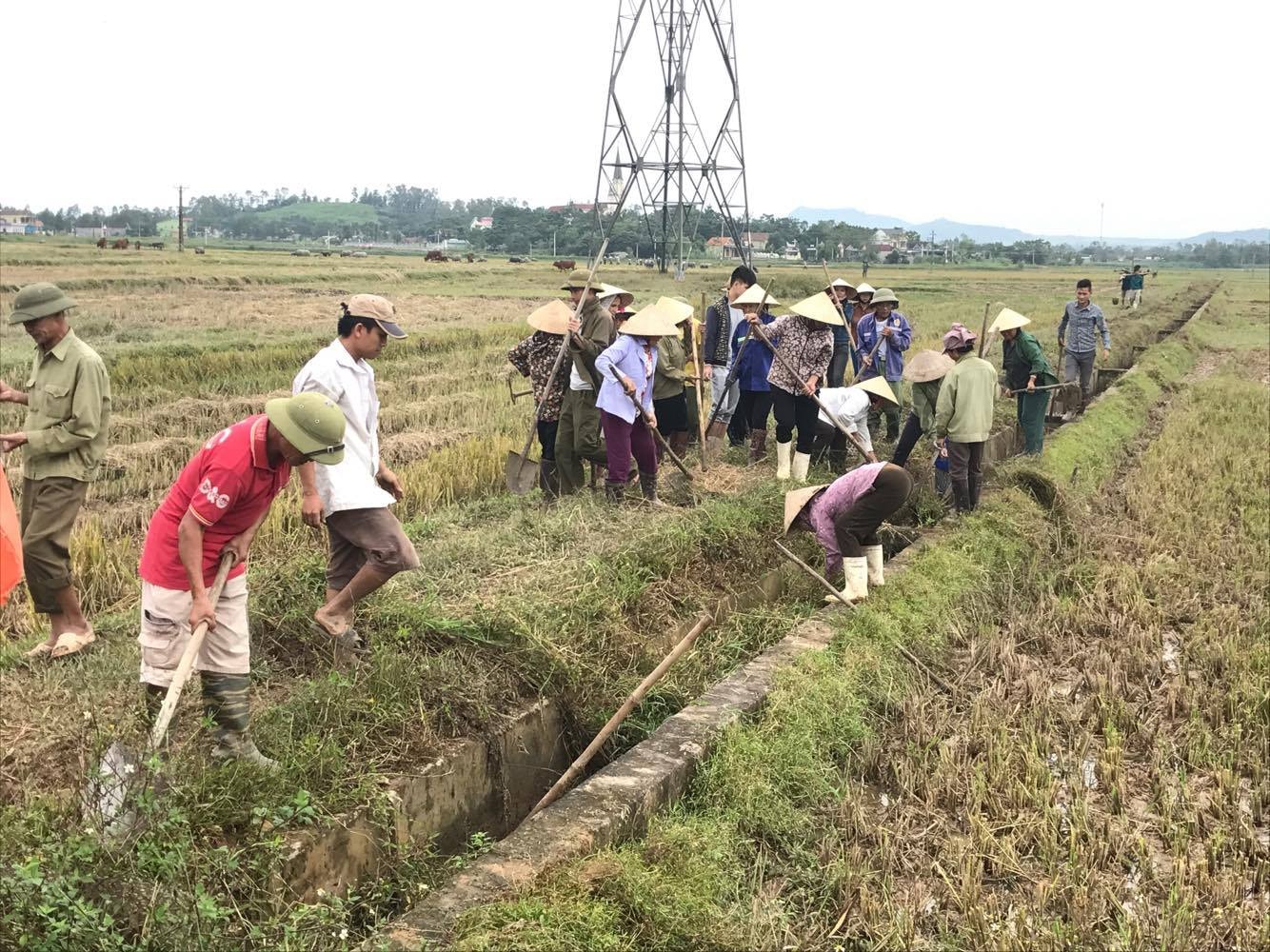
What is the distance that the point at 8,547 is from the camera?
8.79 ft

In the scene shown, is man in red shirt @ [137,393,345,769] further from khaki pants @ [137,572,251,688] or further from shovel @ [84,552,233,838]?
shovel @ [84,552,233,838]

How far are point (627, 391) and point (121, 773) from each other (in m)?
3.84

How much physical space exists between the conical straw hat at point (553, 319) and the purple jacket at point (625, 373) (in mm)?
533

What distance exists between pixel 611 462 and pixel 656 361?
48.0 inches

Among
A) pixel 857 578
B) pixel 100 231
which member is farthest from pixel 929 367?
pixel 100 231

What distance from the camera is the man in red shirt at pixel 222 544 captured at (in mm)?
3166

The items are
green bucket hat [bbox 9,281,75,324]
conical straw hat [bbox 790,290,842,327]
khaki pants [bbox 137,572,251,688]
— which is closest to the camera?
khaki pants [bbox 137,572,251,688]

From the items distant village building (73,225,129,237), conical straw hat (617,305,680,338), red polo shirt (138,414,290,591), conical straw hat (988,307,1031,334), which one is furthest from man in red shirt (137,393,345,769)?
distant village building (73,225,129,237)

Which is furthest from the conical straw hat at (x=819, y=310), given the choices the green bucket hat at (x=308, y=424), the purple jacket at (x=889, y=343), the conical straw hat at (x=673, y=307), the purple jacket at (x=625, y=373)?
the green bucket hat at (x=308, y=424)

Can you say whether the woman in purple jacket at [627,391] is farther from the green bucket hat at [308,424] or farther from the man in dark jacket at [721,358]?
the green bucket hat at [308,424]

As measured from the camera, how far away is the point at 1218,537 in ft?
22.8

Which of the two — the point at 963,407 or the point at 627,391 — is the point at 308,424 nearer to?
the point at 627,391

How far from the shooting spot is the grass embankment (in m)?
2.95

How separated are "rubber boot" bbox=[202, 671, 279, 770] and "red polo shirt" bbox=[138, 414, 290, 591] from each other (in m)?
0.37
